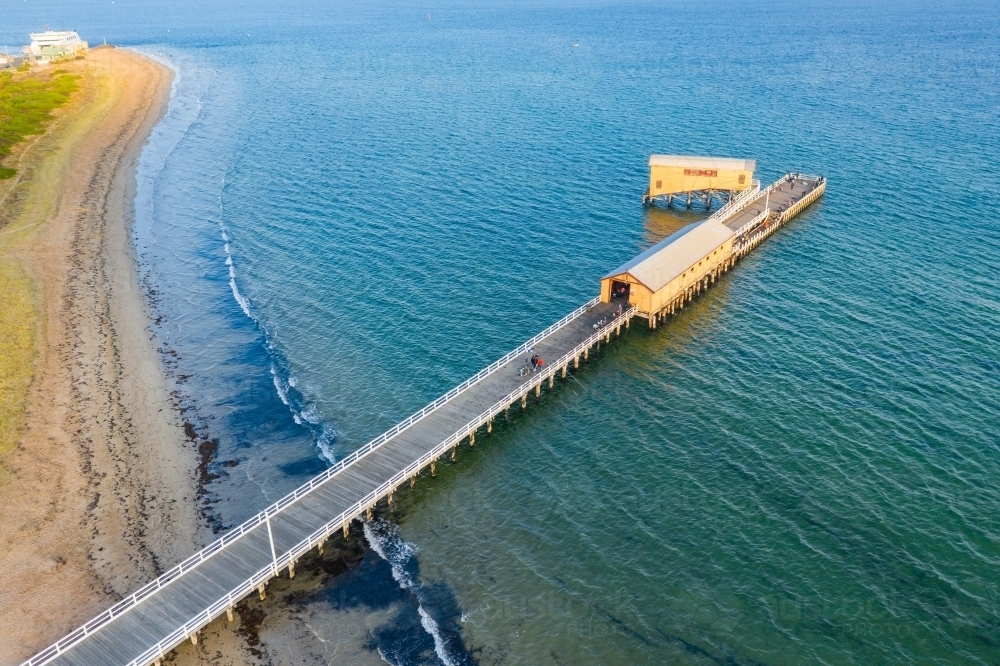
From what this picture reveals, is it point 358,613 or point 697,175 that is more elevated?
point 697,175

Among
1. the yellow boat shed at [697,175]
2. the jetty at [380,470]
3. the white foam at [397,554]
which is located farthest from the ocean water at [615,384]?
the yellow boat shed at [697,175]

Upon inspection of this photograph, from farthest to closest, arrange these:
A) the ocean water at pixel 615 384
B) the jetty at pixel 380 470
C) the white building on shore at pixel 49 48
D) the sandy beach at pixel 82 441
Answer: the white building on shore at pixel 49 48, the sandy beach at pixel 82 441, the ocean water at pixel 615 384, the jetty at pixel 380 470

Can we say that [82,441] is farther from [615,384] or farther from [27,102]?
[27,102]

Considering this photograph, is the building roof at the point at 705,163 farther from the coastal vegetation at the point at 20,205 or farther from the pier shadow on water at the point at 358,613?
the coastal vegetation at the point at 20,205

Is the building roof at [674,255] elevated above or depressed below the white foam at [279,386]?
above

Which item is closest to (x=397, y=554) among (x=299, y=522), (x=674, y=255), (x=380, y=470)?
(x=299, y=522)

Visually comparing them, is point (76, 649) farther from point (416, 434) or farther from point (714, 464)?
point (714, 464)
